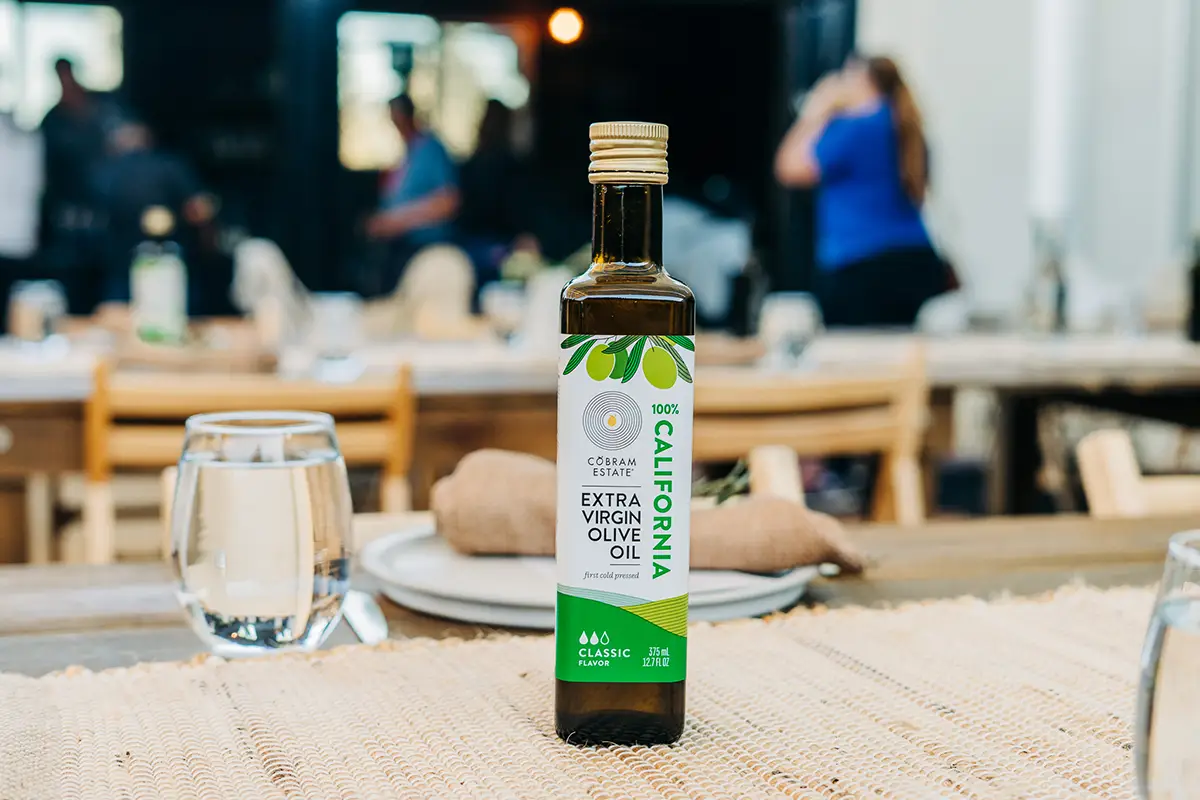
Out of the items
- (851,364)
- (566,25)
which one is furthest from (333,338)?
(566,25)

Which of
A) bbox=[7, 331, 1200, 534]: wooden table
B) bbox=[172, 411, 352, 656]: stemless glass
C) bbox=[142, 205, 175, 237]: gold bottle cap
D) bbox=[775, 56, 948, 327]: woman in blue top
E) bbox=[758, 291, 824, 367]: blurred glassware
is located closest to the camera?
bbox=[172, 411, 352, 656]: stemless glass

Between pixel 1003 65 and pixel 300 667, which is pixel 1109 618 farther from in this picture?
pixel 1003 65

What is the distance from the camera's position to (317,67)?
566 cm

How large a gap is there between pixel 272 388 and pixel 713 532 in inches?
30.6

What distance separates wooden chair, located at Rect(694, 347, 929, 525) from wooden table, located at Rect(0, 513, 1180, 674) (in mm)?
492

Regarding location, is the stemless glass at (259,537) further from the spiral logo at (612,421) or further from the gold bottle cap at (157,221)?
the gold bottle cap at (157,221)

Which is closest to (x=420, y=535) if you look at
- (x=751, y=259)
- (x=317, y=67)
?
(x=751, y=259)

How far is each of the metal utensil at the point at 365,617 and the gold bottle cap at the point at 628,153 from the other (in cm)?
28

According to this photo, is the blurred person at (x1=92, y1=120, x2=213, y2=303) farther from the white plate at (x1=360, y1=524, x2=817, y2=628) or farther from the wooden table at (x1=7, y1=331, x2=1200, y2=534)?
the white plate at (x1=360, y1=524, x2=817, y2=628)

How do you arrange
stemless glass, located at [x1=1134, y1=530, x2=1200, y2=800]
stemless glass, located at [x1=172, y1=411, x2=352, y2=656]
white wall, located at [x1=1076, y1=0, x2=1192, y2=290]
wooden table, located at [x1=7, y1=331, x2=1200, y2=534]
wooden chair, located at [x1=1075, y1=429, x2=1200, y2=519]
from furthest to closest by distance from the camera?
white wall, located at [x1=1076, y1=0, x2=1192, y2=290]
wooden table, located at [x1=7, y1=331, x2=1200, y2=534]
wooden chair, located at [x1=1075, y1=429, x2=1200, y2=519]
stemless glass, located at [x1=172, y1=411, x2=352, y2=656]
stemless glass, located at [x1=1134, y1=530, x2=1200, y2=800]

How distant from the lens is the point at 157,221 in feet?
18.3

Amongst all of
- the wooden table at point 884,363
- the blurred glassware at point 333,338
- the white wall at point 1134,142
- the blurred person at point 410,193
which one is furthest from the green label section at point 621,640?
the blurred person at point 410,193

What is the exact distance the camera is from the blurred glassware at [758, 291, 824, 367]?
2355mm

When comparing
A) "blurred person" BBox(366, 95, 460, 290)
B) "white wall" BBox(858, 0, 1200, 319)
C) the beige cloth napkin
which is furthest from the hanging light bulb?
the beige cloth napkin
